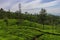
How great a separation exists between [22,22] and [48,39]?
4818 cm

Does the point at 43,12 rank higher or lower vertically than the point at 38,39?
higher

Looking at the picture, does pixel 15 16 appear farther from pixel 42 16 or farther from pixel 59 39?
pixel 59 39

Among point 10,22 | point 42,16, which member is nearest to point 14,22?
point 10,22

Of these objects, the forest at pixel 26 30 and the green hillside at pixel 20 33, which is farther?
the forest at pixel 26 30

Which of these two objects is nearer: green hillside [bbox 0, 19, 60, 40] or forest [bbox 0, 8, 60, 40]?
green hillside [bbox 0, 19, 60, 40]

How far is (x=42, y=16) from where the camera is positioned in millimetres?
133375

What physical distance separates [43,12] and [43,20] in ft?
35.9

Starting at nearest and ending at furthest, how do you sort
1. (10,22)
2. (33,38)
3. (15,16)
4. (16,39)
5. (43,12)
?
(16,39)
(33,38)
(10,22)
(43,12)
(15,16)

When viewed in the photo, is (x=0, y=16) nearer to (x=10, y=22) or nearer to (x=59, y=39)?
(x=10, y=22)

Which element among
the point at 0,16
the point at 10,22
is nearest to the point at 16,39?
the point at 10,22

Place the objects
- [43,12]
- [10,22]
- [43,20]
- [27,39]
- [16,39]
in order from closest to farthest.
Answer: [16,39] → [27,39] → [10,22] → [43,12] → [43,20]

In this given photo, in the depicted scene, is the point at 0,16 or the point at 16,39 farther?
the point at 0,16

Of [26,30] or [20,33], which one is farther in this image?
[26,30]

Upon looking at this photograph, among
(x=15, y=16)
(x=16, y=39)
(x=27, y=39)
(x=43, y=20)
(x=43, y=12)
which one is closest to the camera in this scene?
(x=16, y=39)
